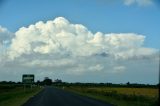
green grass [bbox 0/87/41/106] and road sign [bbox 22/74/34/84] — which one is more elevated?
road sign [bbox 22/74/34/84]

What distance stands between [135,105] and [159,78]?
28.1 m

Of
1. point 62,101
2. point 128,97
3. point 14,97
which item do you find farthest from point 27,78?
point 62,101

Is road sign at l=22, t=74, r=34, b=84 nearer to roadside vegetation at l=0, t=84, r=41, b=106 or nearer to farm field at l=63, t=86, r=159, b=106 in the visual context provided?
roadside vegetation at l=0, t=84, r=41, b=106

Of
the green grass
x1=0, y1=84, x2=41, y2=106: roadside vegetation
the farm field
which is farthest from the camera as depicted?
x1=0, y1=84, x2=41, y2=106: roadside vegetation

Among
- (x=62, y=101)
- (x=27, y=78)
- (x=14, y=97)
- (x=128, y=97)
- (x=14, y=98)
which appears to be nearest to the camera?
(x=62, y=101)

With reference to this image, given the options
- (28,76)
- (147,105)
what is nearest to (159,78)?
(147,105)

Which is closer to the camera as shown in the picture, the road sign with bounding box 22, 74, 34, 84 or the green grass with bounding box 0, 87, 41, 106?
A: the green grass with bounding box 0, 87, 41, 106

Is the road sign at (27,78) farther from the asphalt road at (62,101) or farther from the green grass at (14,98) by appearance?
the asphalt road at (62,101)

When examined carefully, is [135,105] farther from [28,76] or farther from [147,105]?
[28,76]

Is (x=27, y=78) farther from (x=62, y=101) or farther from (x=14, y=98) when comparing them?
(x=62, y=101)

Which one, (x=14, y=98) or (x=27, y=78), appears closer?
(x=14, y=98)

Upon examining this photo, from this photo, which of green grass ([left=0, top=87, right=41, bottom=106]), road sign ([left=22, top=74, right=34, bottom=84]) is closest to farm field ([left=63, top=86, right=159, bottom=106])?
green grass ([left=0, top=87, right=41, bottom=106])

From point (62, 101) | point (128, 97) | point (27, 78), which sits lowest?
point (62, 101)

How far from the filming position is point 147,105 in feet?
125
